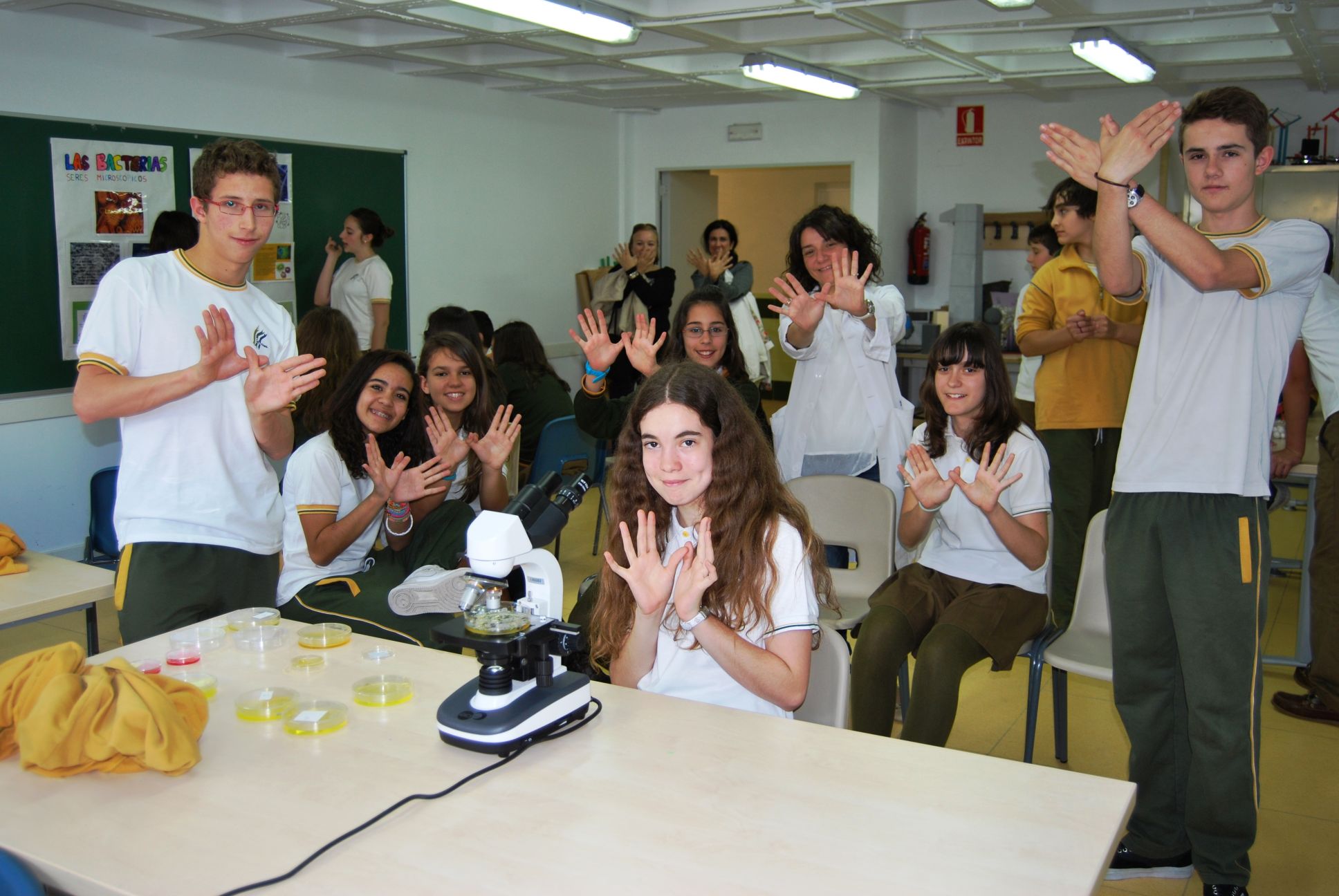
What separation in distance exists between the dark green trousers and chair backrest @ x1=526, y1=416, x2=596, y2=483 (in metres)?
1.92

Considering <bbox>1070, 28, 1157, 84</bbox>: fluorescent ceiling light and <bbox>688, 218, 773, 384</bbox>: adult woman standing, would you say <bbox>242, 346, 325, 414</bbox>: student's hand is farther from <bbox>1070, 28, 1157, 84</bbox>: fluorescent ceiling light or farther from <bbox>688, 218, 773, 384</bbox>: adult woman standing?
<bbox>1070, 28, 1157, 84</bbox>: fluorescent ceiling light

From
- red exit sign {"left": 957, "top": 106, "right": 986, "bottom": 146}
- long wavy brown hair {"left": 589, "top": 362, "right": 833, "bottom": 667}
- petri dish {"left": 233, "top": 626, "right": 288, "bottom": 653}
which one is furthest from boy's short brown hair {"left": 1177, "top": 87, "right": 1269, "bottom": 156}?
red exit sign {"left": 957, "top": 106, "right": 986, "bottom": 146}

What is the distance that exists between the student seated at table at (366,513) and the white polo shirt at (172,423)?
42 centimetres

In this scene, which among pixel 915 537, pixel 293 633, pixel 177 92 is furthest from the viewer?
pixel 177 92

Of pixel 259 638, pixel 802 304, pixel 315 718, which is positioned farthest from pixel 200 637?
pixel 802 304

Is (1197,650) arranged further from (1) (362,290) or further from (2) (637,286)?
(2) (637,286)

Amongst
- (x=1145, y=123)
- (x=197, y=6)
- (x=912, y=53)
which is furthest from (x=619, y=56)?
(x=1145, y=123)

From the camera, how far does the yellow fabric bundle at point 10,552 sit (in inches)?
102

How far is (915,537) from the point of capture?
9.09ft

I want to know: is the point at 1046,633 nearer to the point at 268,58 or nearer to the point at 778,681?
the point at 778,681

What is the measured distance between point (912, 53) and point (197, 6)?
3806 millimetres

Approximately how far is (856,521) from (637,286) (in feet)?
13.4

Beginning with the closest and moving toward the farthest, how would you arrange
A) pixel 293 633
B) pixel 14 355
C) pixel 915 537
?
pixel 293 633
pixel 915 537
pixel 14 355

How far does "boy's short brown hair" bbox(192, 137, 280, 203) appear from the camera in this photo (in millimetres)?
2209
